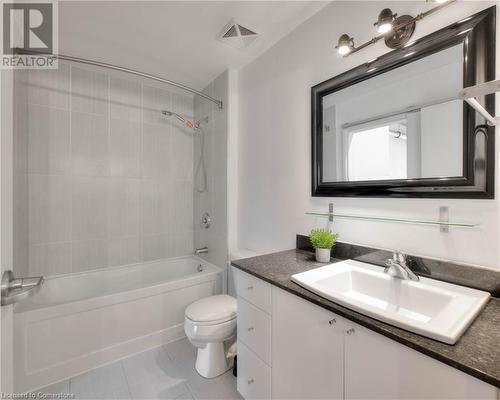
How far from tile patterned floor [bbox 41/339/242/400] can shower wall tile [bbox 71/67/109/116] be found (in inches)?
88.2

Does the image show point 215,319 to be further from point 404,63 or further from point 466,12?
point 466,12

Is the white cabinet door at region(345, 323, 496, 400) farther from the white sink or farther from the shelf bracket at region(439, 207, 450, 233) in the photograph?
the shelf bracket at region(439, 207, 450, 233)

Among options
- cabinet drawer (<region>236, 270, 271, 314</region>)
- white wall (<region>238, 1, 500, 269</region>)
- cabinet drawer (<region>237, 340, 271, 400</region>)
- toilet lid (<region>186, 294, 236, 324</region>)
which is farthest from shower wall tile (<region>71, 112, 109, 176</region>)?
cabinet drawer (<region>237, 340, 271, 400</region>)

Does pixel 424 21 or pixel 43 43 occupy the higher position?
pixel 43 43

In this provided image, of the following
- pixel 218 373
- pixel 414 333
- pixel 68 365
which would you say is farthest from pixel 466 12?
pixel 68 365

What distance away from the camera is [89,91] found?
7.34 feet

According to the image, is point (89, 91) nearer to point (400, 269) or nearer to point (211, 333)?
point (211, 333)

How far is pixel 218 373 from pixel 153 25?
2.50 meters

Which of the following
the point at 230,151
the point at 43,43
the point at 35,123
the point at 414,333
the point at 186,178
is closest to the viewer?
the point at 414,333

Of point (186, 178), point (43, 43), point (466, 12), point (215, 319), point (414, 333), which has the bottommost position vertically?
point (215, 319)

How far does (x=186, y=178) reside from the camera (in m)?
2.86

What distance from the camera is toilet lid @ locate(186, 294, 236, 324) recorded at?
1558mm

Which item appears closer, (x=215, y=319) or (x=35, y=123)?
(x=215, y=319)

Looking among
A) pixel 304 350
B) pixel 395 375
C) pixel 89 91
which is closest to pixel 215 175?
pixel 89 91
